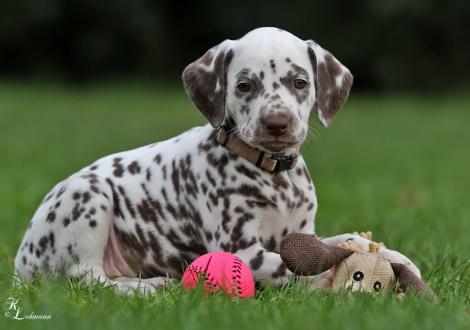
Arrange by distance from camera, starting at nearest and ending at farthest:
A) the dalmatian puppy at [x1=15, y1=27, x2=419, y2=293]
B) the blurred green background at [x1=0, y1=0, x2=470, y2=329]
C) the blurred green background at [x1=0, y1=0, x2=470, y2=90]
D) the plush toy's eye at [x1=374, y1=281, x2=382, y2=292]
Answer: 1. the blurred green background at [x1=0, y1=0, x2=470, y2=329]
2. the plush toy's eye at [x1=374, y1=281, x2=382, y2=292]
3. the dalmatian puppy at [x1=15, y1=27, x2=419, y2=293]
4. the blurred green background at [x1=0, y1=0, x2=470, y2=90]

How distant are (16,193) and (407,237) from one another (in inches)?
184

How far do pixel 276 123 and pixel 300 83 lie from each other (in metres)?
0.40

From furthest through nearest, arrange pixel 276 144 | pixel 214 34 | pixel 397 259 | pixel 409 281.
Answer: pixel 214 34 < pixel 397 259 < pixel 276 144 < pixel 409 281

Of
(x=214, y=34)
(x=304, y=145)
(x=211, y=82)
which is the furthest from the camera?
(x=214, y=34)

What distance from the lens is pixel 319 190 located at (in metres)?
10.7

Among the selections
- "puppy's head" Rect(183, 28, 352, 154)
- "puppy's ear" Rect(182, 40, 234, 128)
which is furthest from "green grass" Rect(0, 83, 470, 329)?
"puppy's ear" Rect(182, 40, 234, 128)

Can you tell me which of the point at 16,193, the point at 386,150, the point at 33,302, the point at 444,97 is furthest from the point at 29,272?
the point at 444,97

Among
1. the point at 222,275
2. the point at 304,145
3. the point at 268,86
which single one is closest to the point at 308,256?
the point at 222,275

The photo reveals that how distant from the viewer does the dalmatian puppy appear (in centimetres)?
516

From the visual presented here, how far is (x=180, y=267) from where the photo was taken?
5566mm

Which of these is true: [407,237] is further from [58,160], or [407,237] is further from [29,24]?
[29,24]

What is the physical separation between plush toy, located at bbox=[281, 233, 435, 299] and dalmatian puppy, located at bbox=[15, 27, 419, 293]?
0.51ft

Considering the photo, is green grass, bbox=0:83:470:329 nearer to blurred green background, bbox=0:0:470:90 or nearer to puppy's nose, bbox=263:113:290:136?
puppy's nose, bbox=263:113:290:136

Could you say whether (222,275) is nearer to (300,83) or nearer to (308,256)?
(308,256)
